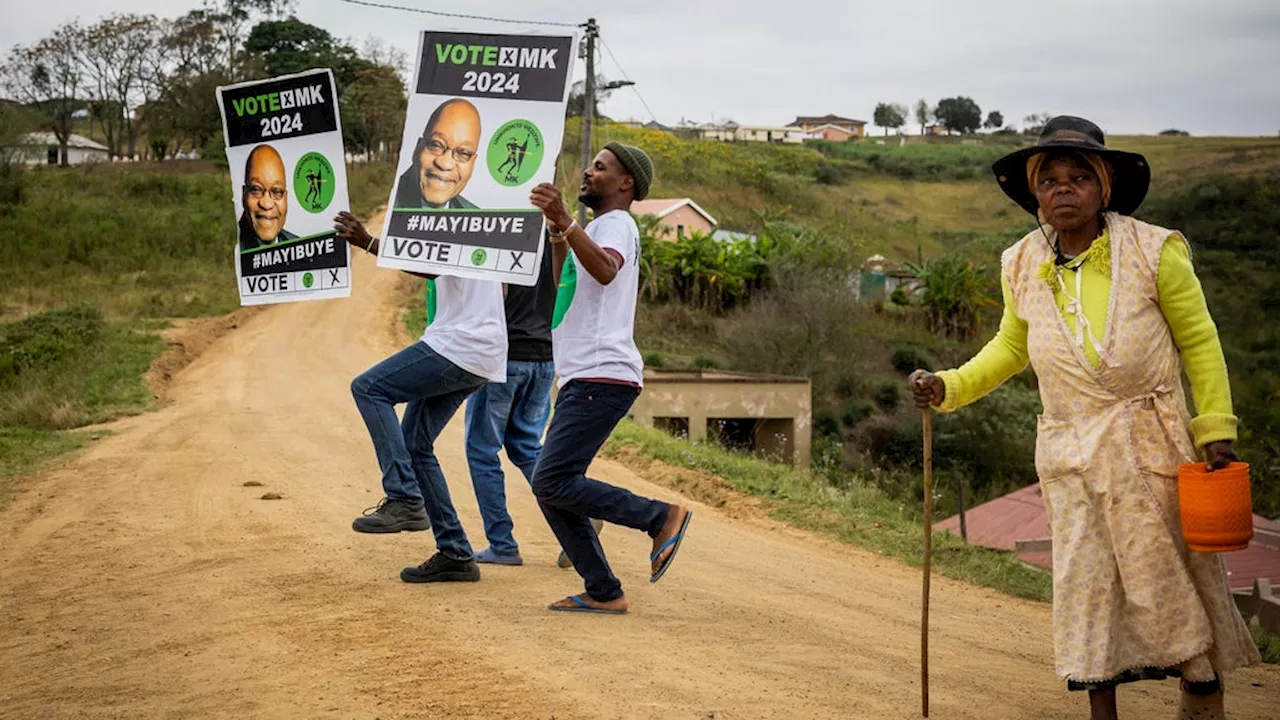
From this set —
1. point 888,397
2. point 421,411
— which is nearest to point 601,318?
point 421,411

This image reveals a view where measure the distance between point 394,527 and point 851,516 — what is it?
4675mm

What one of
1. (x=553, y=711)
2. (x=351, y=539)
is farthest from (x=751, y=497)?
(x=553, y=711)

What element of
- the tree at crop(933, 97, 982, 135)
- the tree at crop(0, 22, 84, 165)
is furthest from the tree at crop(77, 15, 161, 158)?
the tree at crop(933, 97, 982, 135)

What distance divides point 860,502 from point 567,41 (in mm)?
6302

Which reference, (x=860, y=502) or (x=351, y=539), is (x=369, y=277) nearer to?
(x=860, y=502)

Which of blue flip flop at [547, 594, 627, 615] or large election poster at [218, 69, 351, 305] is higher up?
large election poster at [218, 69, 351, 305]

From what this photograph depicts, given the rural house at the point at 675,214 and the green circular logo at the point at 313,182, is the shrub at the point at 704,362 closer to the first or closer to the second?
the rural house at the point at 675,214

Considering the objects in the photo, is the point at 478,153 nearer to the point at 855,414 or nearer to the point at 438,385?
the point at 438,385

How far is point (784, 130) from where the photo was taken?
13512 cm

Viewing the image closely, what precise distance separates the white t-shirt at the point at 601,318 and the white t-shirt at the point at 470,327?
2.71ft

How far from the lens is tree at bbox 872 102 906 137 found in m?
140

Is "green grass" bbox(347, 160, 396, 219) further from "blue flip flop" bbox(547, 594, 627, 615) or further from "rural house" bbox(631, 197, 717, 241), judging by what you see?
"blue flip flop" bbox(547, 594, 627, 615)

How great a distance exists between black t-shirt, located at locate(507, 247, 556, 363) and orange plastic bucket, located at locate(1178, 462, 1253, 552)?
154 inches

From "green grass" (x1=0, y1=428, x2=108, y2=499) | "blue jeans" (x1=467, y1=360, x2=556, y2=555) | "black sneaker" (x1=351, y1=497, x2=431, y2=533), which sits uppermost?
"blue jeans" (x1=467, y1=360, x2=556, y2=555)
